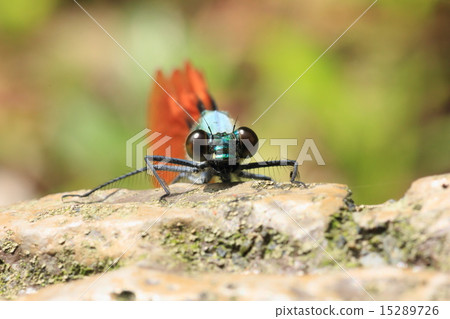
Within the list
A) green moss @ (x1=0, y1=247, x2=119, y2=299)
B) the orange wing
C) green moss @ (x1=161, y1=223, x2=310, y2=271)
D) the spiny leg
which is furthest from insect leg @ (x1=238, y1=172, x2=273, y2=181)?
green moss @ (x1=0, y1=247, x2=119, y2=299)

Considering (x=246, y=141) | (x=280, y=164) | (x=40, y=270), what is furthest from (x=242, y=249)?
(x=246, y=141)

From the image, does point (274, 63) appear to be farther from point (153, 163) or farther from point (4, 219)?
point (4, 219)

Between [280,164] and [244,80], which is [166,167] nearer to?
[280,164]

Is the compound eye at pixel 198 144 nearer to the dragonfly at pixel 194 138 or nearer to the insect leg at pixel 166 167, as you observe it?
the dragonfly at pixel 194 138

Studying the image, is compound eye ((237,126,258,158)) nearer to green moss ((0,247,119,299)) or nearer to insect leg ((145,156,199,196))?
insect leg ((145,156,199,196))

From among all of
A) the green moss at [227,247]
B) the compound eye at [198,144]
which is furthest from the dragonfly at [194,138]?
the green moss at [227,247]

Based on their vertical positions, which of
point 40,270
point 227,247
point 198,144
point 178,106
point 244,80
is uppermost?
point 244,80

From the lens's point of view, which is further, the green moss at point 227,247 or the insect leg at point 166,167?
the insect leg at point 166,167
